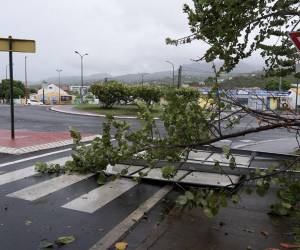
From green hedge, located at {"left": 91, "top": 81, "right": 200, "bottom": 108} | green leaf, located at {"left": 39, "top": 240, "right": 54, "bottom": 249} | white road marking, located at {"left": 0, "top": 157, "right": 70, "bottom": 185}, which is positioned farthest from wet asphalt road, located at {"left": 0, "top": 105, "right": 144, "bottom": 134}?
green leaf, located at {"left": 39, "top": 240, "right": 54, "bottom": 249}

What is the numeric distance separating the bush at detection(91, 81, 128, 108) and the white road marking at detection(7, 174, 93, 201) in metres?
24.9

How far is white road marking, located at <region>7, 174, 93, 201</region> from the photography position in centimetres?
672

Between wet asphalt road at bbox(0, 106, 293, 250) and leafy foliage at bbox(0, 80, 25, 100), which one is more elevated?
leafy foliage at bbox(0, 80, 25, 100)

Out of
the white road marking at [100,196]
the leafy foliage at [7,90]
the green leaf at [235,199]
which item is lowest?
the white road marking at [100,196]

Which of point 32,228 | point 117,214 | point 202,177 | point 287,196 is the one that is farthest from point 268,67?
point 32,228

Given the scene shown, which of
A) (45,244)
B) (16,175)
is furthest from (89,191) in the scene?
(45,244)

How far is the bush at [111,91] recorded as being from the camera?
32.7 meters

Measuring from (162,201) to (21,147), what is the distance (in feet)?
19.3

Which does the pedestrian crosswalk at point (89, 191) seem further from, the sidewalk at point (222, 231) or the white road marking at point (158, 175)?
the sidewalk at point (222, 231)

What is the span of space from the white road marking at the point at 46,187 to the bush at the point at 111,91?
2490 centimetres

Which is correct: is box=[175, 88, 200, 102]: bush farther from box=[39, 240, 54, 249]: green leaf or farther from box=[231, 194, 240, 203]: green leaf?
box=[39, 240, 54, 249]: green leaf

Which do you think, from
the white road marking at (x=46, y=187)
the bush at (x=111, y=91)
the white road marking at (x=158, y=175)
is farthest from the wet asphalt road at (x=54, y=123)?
the bush at (x=111, y=91)

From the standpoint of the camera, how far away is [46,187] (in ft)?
23.7

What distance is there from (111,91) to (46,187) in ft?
85.3
